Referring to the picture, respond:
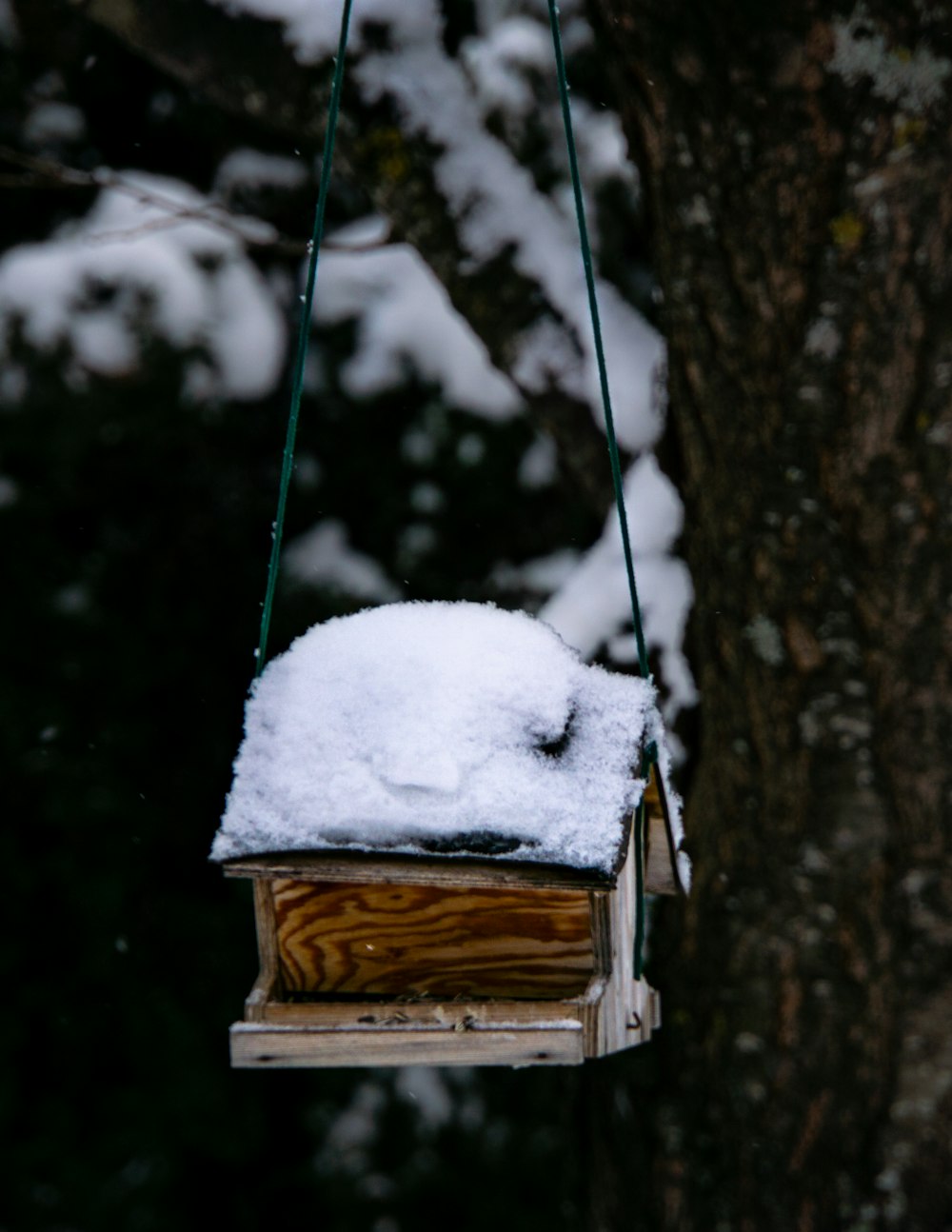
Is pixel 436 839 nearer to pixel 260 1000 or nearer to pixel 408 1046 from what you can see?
pixel 408 1046

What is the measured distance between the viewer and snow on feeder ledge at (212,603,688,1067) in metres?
1.28

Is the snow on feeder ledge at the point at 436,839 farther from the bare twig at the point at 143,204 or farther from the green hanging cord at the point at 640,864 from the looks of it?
the bare twig at the point at 143,204

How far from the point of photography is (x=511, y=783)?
131 centimetres

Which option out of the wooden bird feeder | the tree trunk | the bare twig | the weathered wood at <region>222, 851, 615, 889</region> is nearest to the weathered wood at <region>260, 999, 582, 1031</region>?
→ the wooden bird feeder

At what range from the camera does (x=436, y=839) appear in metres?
1.28

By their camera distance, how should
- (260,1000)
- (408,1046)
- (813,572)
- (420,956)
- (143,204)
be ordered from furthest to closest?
1. (143,204)
2. (813,572)
3. (420,956)
4. (260,1000)
5. (408,1046)

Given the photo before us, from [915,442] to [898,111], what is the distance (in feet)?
1.67

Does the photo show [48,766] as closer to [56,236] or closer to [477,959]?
[56,236]

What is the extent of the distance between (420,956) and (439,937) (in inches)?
1.4

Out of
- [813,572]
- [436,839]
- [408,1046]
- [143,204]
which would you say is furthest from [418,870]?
[143,204]

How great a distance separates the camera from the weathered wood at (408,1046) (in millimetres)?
1251

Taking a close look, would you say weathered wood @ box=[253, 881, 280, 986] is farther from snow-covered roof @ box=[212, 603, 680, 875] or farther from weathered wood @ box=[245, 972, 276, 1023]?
snow-covered roof @ box=[212, 603, 680, 875]

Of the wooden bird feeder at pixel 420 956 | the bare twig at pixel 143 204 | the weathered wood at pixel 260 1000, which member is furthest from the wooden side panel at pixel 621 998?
the bare twig at pixel 143 204

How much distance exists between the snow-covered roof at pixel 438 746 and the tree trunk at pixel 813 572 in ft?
2.50
